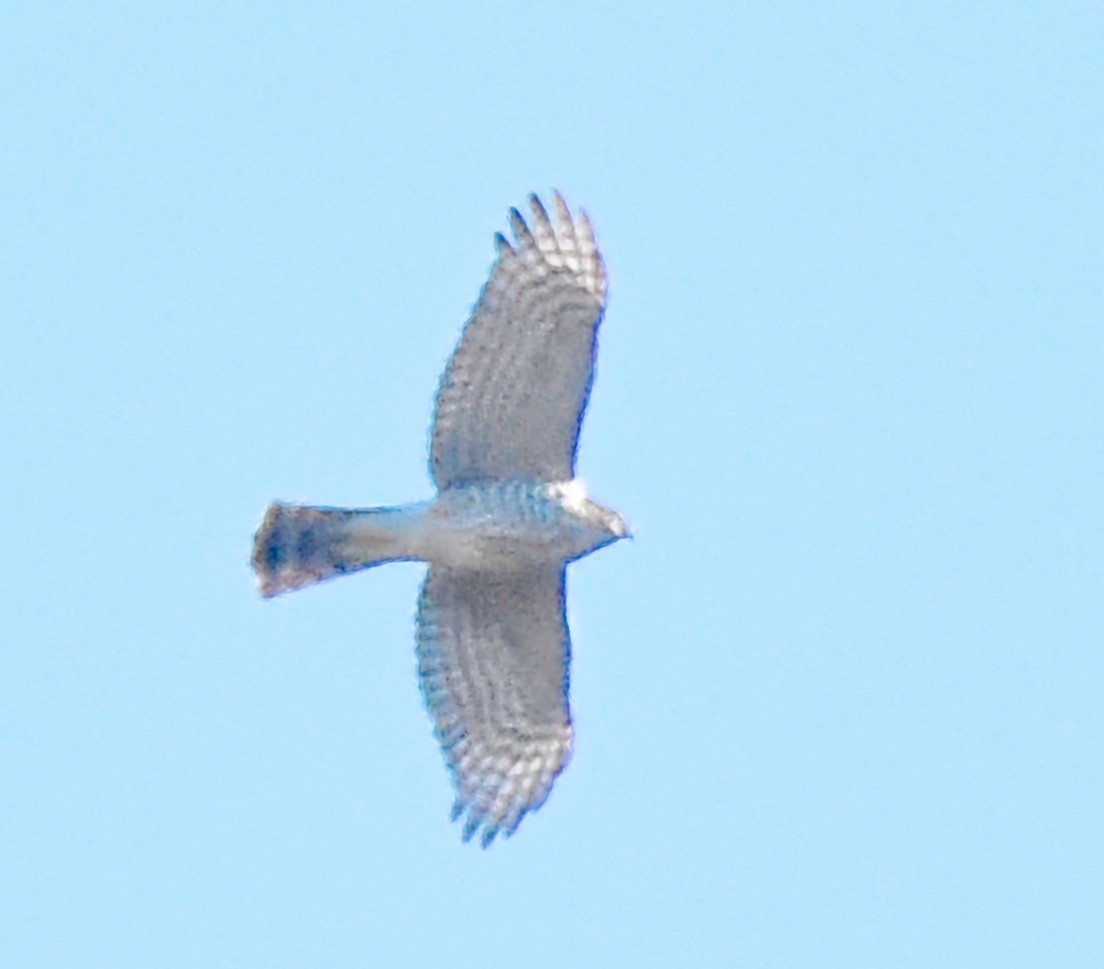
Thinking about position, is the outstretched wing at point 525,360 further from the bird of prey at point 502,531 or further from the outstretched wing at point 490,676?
the outstretched wing at point 490,676

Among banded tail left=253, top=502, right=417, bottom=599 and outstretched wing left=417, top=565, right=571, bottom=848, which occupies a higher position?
banded tail left=253, top=502, right=417, bottom=599

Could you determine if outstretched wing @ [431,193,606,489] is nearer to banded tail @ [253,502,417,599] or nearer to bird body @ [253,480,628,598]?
bird body @ [253,480,628,598]

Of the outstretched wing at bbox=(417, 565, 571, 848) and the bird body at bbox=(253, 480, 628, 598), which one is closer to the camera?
the bird body at bbox=(253, 480, 628, 598)

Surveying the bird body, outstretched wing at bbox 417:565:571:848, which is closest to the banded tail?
the bird body

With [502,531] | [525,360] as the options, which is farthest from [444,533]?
[525,360]

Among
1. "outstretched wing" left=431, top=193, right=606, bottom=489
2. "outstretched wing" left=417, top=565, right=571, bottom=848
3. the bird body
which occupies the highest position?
"outstretched wing" left=431, top=193, right=606, bottom=489

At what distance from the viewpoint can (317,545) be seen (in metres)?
22.4

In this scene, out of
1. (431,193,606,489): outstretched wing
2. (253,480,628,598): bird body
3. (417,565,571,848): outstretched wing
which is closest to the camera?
(431,193,606,489): outstretched wing

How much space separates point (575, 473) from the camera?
22.5 metres

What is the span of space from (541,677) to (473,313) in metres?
2.01

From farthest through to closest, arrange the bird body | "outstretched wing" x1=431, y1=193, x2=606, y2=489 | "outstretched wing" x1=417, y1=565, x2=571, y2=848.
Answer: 1. "outstretched wing" x1=417, y1=565, x2=571, y2=848
2. the bird body
3. "outstretched wing" x1=431, y1=193, x2=606, y2=489

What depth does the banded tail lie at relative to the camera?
2238 cm

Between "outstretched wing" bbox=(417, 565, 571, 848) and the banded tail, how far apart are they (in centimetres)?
38

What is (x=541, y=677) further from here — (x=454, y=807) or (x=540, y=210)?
(x=540, y=210)
